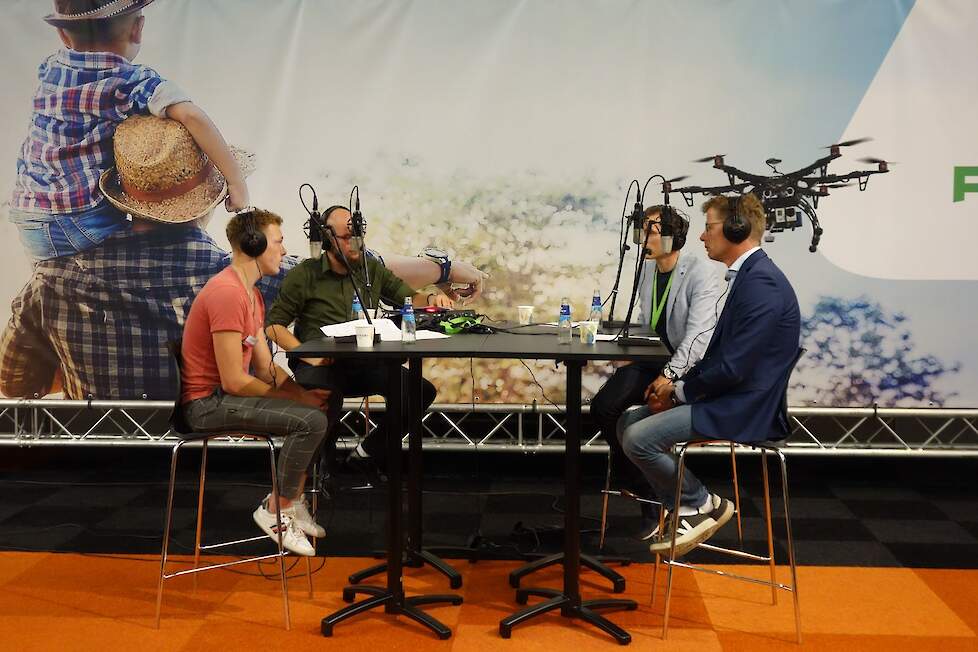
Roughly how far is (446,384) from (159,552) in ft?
5.68

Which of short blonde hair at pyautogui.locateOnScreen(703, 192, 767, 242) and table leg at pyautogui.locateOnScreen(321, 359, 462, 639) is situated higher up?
short blonde hair at pyautogui.locateOnScreen(703, 192, 767, 242)

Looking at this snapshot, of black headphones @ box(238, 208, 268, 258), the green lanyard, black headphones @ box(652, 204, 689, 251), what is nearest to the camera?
black headphones @ box(238, 208, 268, 258)

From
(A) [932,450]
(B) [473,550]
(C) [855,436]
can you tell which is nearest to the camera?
(B) [473,550]

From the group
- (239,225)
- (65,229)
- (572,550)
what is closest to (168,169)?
(65,229)

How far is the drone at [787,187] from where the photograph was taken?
15.7ft

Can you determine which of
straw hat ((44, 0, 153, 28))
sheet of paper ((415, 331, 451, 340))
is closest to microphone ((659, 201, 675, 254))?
sheet of paper ((415, 331, 451, 340))

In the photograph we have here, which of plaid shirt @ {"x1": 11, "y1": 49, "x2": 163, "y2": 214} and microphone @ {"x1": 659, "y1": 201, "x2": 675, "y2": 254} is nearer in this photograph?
microphone @ {"x1": 659, "y1": 201, "x2": 675, "y2": 254}

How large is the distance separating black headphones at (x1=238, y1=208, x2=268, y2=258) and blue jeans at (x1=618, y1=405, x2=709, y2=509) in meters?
1.50

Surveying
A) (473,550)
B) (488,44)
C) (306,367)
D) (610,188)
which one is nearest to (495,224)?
(610,188)

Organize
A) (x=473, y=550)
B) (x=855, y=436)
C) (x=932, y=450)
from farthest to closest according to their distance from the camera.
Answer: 1. (x=855, y=436)
2. (x=932, y=450)
3. (x=473, y=550)

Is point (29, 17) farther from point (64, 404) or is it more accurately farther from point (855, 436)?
point (855, 436)

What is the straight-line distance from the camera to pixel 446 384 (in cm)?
499

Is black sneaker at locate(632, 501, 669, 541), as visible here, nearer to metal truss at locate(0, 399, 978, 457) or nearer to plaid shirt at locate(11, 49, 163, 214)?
metal truss at locate(0, 399, 978, 457)

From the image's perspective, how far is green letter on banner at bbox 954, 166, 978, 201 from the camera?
4.71 meters
